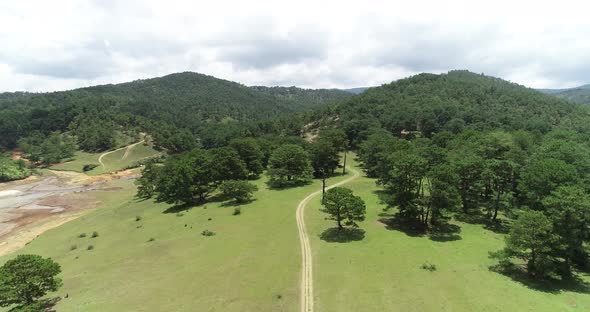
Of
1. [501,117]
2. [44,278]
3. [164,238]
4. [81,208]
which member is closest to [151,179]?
[81,208]

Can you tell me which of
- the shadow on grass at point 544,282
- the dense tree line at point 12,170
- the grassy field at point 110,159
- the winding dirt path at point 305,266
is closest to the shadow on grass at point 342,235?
the winding dirt path at point 305,266

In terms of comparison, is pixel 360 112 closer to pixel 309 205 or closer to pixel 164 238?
pixel 309 205

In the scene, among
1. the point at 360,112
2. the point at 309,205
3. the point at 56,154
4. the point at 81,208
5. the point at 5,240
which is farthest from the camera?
the point at 360,112

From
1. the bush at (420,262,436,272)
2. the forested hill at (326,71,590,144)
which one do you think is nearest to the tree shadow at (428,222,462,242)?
the bush at (420,262,436,272)

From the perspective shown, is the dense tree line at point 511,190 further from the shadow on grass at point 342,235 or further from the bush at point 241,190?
the bush at point 241,190

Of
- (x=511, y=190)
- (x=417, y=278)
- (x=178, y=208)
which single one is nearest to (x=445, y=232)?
(x=417, y=278)

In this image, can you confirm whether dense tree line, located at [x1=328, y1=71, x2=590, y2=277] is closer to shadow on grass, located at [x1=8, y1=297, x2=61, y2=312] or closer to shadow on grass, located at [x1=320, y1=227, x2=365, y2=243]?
shadow on grass, located at [x1=320, y1=227, x2=365, y2=243]
